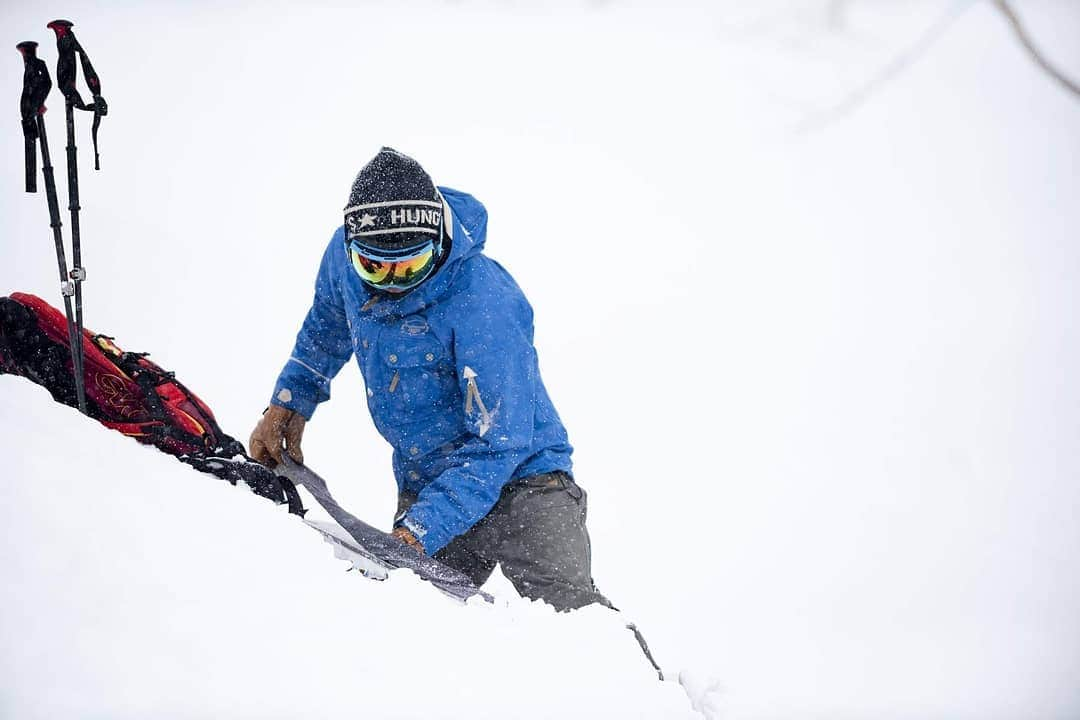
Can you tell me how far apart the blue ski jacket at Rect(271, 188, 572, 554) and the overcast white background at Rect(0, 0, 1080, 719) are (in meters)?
0.73

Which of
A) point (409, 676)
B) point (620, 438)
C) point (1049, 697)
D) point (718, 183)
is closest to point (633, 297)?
point (620, 438)

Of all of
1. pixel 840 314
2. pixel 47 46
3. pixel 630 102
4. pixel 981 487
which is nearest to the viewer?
pixel 981 487

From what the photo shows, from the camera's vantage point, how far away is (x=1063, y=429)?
7969mm

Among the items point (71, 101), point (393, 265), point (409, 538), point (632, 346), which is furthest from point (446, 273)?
point (632, 346)

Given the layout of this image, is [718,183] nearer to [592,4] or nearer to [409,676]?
[592,4]

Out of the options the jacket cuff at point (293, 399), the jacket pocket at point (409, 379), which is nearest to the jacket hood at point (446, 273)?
the jacket pocket at point (409, 379)

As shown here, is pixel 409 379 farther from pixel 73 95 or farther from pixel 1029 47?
pixel 1029 47

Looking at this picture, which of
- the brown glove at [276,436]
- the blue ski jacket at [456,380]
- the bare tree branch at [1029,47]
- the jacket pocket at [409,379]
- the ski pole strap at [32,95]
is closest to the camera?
the ski pole strap at [32,95]

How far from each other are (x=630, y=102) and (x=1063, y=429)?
1051 centimetres

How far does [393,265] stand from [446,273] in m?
0.22

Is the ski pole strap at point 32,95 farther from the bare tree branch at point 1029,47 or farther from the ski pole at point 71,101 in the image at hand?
the bare tree branch at point 1029,47

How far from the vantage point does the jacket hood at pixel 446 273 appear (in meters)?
3.17

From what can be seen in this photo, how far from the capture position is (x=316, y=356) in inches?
153

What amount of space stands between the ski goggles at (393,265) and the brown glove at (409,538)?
33.4 inches
